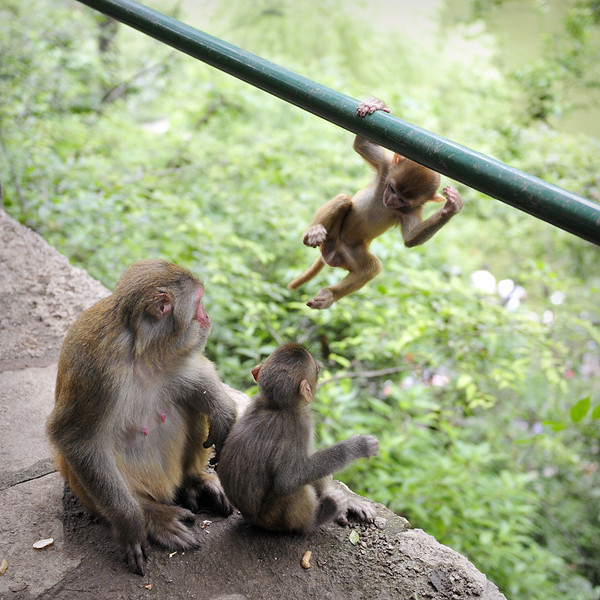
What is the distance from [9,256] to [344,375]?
2404mm

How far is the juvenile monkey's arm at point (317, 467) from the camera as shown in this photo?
2232 millimetres

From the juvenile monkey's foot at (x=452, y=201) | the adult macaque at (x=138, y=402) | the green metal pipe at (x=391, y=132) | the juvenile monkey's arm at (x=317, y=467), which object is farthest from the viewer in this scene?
the juvenile monkey's arm at (x=317, y=467)

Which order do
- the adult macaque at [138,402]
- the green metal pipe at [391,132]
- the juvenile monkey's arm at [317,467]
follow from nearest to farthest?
the green metal pipe at [391,132]
the adult macaque at [138,402]
the juvenile monkey's arm at [317,467]

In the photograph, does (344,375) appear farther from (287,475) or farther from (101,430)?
(101,430)

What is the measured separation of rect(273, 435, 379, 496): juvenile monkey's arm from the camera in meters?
2.23

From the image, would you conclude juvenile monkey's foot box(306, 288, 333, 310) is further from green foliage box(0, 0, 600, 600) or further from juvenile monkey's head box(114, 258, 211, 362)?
green foliage box(0, 0, 600, 600)

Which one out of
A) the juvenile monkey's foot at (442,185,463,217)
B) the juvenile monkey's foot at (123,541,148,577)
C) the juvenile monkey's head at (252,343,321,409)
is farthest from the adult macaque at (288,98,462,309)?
the juvenile monkey's foot at (123,541,148,577)

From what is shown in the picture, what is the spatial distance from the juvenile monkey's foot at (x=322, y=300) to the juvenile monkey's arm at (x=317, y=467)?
56cm

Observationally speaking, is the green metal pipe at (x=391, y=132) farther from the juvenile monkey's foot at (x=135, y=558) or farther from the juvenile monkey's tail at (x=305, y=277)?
the juvenile monkey's foot at (x=135, y=558)

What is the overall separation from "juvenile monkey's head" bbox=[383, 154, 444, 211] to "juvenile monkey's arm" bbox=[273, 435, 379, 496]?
100 cm

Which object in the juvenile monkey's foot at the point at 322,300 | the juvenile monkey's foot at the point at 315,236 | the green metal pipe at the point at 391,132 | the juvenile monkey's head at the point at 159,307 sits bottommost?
the juvenile monkey's head at the point at 159,307

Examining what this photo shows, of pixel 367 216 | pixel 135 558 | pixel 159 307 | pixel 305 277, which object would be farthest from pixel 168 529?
pixel 367 216

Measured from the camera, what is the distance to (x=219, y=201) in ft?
21.0

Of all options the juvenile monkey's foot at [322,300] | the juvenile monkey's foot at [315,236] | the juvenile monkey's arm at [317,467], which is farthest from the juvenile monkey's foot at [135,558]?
the juvenile monkey's foot at [315,236]
